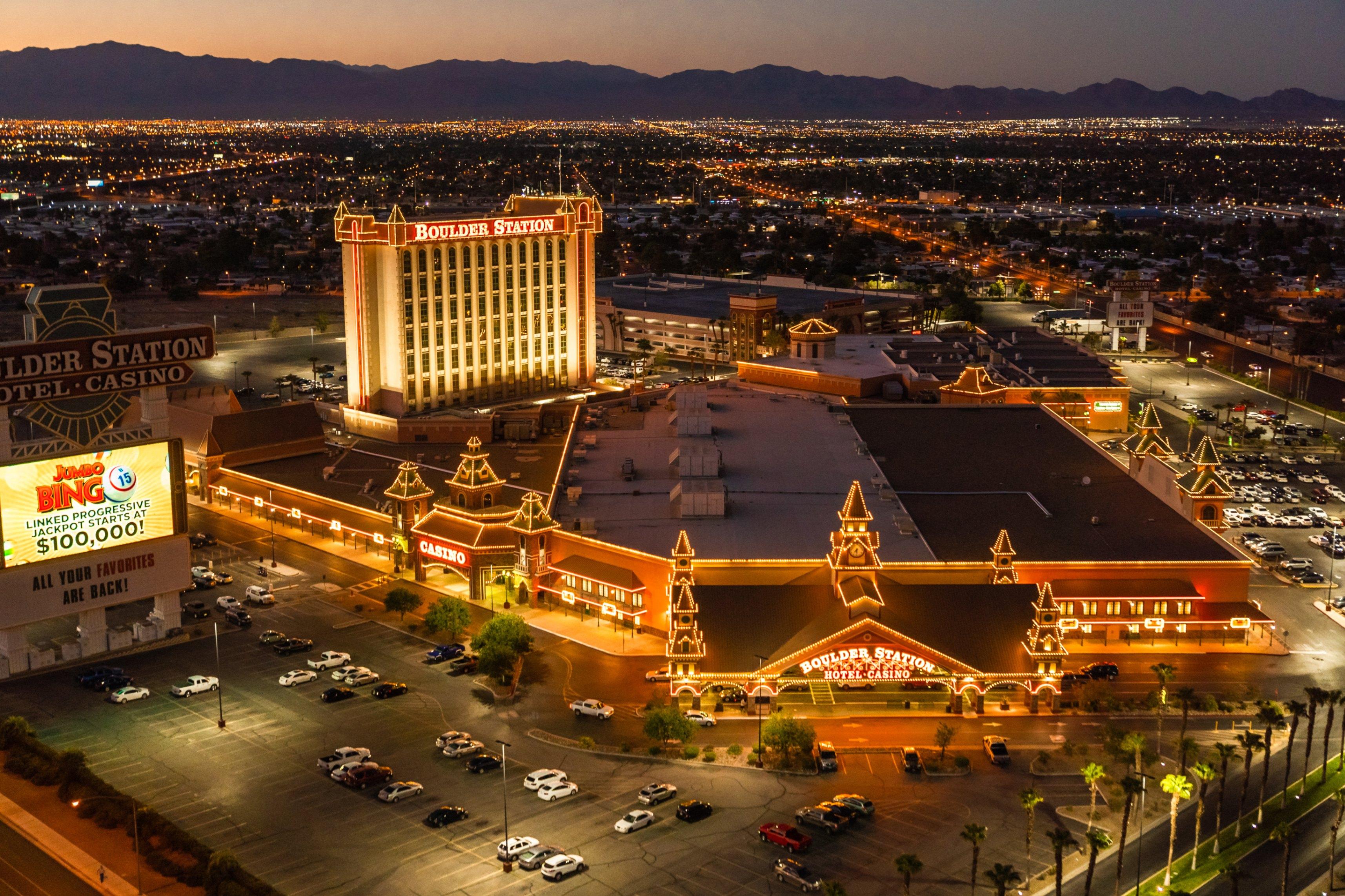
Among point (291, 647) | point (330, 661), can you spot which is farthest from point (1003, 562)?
point (291, 647)

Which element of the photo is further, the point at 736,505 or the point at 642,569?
the point at 736,505

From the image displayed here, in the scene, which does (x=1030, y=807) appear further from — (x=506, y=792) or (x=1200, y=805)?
(x=506, y=792)

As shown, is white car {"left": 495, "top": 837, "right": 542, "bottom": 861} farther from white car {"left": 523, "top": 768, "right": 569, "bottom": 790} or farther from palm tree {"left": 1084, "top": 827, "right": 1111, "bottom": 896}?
palm tree {"left": 1084, "top": 827, "right": 1111, "bottom": 896}

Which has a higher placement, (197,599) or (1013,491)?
(1013,491)

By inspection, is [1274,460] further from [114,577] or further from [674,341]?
[114,577]

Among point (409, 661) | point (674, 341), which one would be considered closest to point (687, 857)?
point (409, 661)

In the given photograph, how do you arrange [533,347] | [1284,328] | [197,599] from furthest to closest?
[1284,328] < [533,347] < [197,599]
